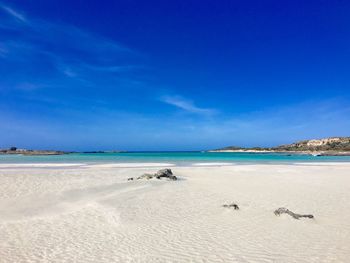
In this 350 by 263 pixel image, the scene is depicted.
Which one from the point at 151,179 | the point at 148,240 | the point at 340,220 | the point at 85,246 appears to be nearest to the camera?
the point at 85,246

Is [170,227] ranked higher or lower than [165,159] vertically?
lower

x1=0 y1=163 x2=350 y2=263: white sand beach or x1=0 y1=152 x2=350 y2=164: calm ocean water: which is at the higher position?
x1=0 y1=152 x2=350 y2=164: calm ocean water

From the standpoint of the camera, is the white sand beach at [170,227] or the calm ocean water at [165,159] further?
the calm ocean water at [165,159]

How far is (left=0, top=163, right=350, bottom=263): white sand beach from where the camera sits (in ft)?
23.3

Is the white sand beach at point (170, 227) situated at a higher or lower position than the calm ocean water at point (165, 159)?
lower

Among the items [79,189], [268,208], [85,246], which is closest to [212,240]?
[85,246]

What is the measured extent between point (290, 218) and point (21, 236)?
877 cm

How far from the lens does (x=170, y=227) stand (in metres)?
9.52

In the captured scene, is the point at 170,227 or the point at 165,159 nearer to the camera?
the point at 170,227

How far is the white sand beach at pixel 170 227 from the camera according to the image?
7109 millimetres

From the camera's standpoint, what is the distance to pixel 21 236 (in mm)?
8359

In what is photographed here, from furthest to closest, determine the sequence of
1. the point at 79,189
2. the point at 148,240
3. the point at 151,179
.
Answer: the point at 151,179 < the point at 79,189 < the point at 148,240

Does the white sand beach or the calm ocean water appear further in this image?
the calm ocean water

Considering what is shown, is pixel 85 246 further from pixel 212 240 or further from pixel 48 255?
pixel 212 240
